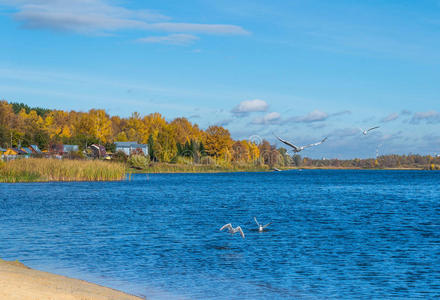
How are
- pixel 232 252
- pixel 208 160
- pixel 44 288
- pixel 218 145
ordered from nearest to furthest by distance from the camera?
1. pixel 44 288
2. pixel 232 252
3. pixel 208 160
4. pixel 218 145

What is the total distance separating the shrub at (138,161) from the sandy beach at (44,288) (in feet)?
401

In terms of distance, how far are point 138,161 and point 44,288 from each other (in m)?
126

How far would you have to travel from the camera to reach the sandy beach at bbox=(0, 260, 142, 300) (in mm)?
13008

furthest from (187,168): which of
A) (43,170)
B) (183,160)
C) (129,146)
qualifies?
(43,170)

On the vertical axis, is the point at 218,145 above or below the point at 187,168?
above

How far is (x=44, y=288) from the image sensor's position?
14.1 metres

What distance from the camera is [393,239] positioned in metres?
29.2

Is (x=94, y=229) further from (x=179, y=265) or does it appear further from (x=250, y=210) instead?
(x=250, y=210)

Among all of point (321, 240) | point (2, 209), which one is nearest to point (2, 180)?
point (2, 209)

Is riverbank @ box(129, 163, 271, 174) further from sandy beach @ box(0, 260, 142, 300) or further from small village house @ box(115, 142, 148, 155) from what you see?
sandy beach @ box(0, 260, 142, 300)

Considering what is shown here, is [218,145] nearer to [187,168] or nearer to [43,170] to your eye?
[187,168]

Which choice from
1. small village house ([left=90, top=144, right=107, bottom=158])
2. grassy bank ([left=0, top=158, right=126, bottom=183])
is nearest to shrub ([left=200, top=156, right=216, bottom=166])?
small village house ([left=90, top=144, right=107, bottom=158])

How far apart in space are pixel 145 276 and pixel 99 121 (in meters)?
172

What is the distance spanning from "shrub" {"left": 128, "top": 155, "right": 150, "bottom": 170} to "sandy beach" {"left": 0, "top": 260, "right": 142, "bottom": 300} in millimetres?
122368
